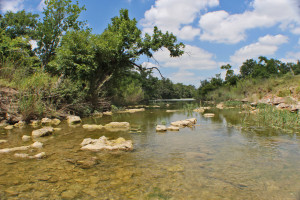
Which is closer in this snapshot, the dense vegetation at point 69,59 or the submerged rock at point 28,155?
the submerged rock at point 28,155

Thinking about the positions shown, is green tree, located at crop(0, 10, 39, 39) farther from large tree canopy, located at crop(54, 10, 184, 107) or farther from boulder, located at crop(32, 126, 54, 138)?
boulder, located at crop(32, 126, 54, 138)

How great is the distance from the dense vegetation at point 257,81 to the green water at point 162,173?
15971 mm

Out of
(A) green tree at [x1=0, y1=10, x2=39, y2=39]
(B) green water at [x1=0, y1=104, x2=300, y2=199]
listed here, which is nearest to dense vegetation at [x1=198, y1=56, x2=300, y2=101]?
(B) green water at [x1=0, y1=104, x2=300, y2=199]

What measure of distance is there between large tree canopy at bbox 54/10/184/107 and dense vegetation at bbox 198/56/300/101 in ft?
45.0

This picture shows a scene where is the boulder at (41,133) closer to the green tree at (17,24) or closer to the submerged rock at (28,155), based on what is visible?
the submerged rock at (28,155)

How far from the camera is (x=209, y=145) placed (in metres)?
6.26

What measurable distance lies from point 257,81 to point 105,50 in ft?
82.4

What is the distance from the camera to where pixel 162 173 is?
4055 mm

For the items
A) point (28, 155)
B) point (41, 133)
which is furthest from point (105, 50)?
point (28, 155)

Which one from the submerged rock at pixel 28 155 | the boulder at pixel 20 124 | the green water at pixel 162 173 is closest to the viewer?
the green water at pixel 162 173

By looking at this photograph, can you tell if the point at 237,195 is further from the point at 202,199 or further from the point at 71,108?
the point at 71,108

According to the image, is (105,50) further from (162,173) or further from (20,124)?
(162,173)

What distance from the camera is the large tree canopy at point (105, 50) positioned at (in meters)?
15.9

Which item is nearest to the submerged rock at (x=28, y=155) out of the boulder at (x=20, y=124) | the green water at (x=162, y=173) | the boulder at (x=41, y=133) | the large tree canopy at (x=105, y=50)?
the green water at (x=162, y=173)
